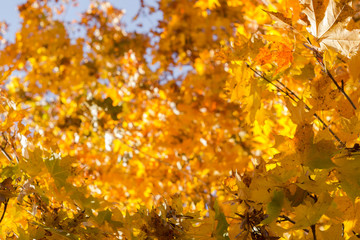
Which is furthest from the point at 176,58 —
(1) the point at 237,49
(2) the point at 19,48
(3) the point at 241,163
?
(1) the point at 237,49

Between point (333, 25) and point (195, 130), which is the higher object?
point (195, 130)

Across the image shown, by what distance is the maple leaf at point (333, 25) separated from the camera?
0.79m

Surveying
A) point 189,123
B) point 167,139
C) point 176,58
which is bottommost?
point 167,139

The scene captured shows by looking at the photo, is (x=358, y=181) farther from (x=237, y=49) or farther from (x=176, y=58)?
(x=176, y=58)

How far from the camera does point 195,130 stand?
3.61 m

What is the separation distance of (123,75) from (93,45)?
2.54 meters

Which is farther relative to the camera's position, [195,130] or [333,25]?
[195,130]

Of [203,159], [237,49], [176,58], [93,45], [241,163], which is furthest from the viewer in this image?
[93,45]

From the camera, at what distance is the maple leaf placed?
0.79 meters

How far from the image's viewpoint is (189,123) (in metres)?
3.65

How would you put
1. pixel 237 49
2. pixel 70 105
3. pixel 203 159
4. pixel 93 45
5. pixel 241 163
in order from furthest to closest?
pixel 93 45 → pixel 70 105 → pixel 203 159 → pixel 241 163 → pixel 237 49

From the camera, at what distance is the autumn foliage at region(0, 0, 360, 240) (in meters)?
0.80

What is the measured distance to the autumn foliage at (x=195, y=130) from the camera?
0.80 m

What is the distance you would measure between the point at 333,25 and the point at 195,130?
283 cm
